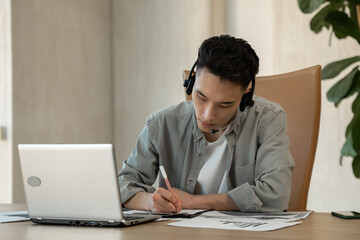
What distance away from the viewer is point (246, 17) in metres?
3.74

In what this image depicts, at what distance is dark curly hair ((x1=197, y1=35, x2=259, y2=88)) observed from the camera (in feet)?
5.58

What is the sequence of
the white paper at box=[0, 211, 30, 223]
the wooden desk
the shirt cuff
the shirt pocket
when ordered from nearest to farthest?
1. the wooden desk
2. the white paper at box=[0, 211, 30, 223]
3. the shirt cuff
4. the shirt pocket

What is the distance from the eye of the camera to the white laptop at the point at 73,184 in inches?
48.1

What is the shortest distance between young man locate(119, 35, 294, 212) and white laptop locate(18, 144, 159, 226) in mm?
270

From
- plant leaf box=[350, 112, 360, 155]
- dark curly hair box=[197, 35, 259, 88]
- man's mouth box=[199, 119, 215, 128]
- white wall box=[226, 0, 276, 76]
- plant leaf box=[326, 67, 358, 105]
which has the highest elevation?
white wall box=[226, 0, 276, 76]

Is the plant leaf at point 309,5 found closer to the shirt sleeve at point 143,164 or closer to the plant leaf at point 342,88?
the plant leaf at point 342,88

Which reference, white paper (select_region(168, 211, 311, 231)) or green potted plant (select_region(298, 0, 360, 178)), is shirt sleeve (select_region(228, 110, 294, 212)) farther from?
green potted plant (select_region(298, 0, 360, 178))

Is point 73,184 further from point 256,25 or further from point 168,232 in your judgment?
point 256,25

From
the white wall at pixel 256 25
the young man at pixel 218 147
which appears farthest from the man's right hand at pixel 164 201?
the white wall at pixel 256 25

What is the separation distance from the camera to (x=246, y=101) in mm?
1789

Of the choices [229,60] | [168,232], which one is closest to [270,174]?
[229,60]

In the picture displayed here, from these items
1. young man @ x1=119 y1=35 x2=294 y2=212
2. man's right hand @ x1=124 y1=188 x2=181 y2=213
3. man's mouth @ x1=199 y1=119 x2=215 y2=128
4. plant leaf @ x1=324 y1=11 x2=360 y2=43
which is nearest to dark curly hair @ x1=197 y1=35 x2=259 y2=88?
young man @ x1=119 y1=35 x2=294 y2=212

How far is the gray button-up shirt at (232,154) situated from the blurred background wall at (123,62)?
143 centimetres

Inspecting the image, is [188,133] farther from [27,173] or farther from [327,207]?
[327,207]
